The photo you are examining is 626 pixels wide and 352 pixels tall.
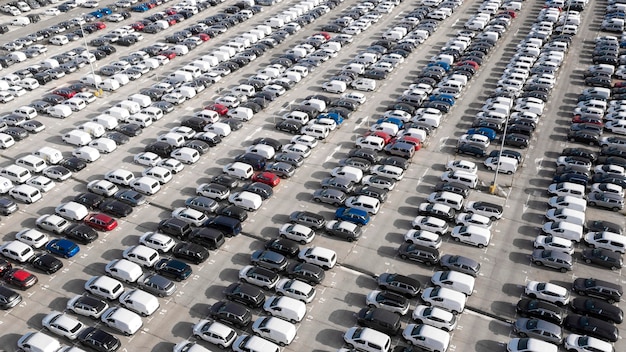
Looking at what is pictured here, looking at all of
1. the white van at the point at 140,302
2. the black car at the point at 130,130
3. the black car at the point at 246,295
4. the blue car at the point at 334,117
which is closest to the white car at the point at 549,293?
the black car at the point at 246,295

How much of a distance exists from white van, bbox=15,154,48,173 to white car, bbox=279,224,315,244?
3153 centimetres

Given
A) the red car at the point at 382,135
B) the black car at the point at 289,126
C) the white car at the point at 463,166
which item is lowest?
the black car at the point at 289,126

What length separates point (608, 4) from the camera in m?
121

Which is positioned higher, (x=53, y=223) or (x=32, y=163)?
(x=32, y=163)

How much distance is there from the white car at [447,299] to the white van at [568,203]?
1844 centimetres

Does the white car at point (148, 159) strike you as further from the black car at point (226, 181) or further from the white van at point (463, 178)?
the white van at point (463, 178)

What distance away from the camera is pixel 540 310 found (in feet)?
146

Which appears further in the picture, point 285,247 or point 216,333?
point 285,247

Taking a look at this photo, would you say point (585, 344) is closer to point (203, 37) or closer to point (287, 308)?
point (287, 308)

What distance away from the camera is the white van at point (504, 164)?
210ft

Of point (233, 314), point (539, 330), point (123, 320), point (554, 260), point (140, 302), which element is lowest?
point (123, 320)

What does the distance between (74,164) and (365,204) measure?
34.7 metres

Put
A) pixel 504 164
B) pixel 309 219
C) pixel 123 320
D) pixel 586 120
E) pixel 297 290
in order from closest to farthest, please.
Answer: pixel 123 320 → pixel 297 290 → pixel 309 219 → pixel 504 164 → pixel 586 120

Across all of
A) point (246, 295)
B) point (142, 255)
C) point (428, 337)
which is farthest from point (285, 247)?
point (428, 337)
